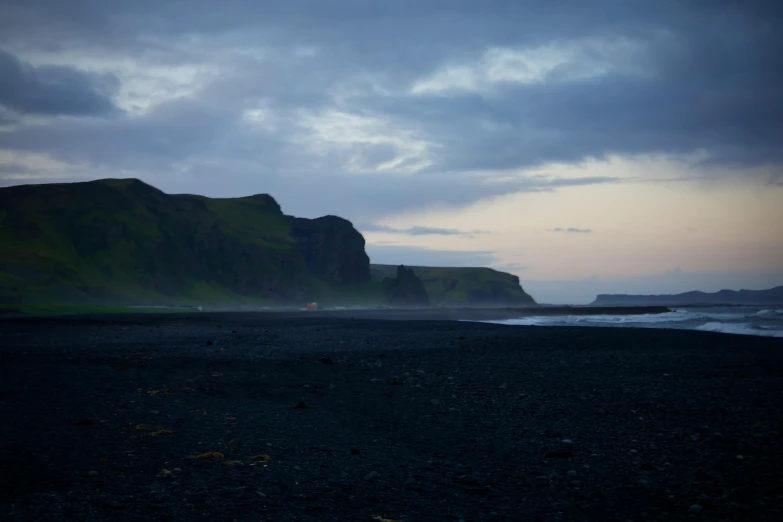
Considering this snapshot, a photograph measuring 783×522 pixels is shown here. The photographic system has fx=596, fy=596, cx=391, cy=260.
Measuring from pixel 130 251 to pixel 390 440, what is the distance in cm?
15565

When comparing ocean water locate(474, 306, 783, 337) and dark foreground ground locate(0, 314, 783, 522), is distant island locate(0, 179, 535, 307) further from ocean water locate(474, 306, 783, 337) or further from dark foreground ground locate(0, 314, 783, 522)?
dark foreground ground locate(0, 314, 783, 522)

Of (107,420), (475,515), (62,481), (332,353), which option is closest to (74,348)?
(332,353)

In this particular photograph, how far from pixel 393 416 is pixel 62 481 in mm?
5700

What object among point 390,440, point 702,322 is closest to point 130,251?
point 702,322

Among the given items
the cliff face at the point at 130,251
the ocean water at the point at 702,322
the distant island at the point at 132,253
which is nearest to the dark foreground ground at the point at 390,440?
the ocean water at the point at 702,322

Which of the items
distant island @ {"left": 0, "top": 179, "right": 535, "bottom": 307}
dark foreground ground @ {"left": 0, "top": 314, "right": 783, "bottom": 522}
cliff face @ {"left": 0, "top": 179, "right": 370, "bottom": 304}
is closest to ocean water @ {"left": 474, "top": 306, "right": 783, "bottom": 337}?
dark foreground ground @ {"left": 0, "top": 314, "right": 783, "bottom": 522}

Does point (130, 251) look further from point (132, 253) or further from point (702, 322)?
point (702, 322)

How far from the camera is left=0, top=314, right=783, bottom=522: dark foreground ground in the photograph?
611 cm

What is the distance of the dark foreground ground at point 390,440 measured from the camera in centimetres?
611

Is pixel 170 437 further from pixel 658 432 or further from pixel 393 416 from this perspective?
pixel 658 432

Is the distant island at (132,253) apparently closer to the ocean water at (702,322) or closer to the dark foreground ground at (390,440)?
the ocean water at (702,322)

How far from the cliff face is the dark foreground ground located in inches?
4258

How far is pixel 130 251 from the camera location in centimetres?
15012

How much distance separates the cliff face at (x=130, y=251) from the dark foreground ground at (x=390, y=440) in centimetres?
10817
